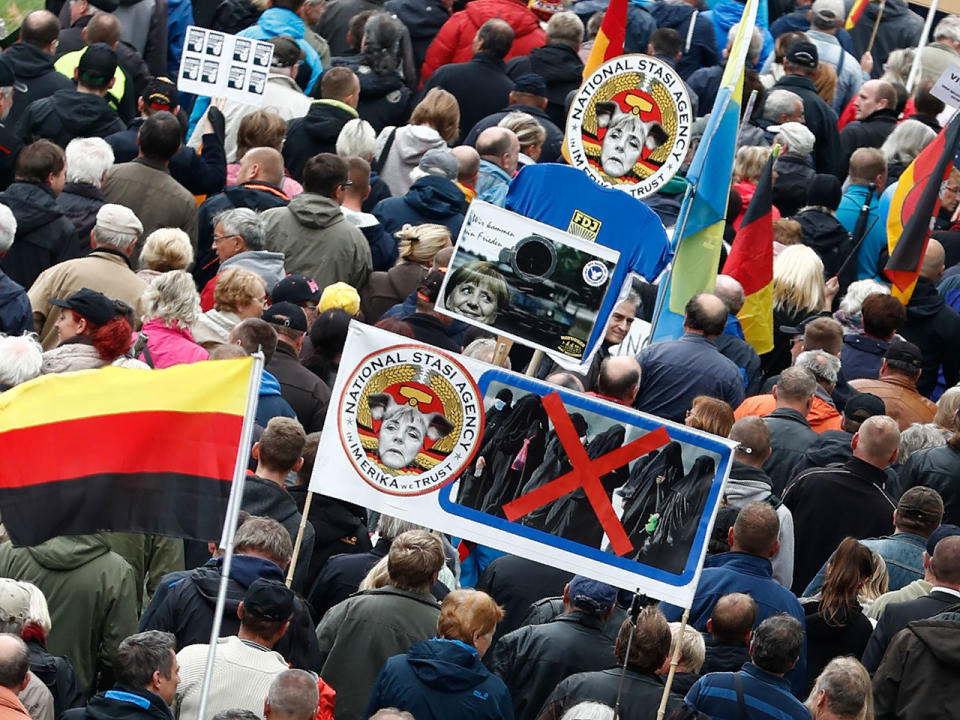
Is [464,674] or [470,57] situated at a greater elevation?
[470,57]

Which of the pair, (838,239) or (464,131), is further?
(464,131)

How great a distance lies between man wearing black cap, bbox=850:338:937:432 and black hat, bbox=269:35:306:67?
15.0ft

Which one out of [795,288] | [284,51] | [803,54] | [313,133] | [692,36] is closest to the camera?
[795,288]

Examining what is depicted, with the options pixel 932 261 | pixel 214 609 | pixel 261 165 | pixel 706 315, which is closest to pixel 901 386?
pixel 706 315

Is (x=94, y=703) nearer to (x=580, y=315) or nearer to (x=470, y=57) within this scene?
(x=580, y=315)

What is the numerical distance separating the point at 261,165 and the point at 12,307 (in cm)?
246

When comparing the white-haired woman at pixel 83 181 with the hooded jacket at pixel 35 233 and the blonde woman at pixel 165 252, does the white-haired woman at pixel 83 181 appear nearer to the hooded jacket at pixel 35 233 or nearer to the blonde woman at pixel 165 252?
the hooded jacket at pixel 35 233

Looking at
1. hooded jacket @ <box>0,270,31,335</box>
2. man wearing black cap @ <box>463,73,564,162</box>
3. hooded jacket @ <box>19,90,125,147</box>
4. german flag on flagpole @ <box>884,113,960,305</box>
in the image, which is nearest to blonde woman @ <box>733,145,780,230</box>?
german flag on flagpole @ <box>884,113,960,305</box>

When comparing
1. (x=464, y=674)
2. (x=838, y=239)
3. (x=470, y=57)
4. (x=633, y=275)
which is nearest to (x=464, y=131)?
(x=470, y=57)

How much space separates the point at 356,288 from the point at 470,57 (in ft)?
14.7

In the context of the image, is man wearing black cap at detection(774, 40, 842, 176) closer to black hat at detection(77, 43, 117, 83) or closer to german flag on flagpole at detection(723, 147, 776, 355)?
german flag on flagpole at detection(723, 147, 776, 355)

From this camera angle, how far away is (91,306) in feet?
27.2

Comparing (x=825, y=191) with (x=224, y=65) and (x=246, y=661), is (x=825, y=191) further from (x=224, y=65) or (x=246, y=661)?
(x=246, y=661)

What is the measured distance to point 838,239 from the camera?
1289cm
